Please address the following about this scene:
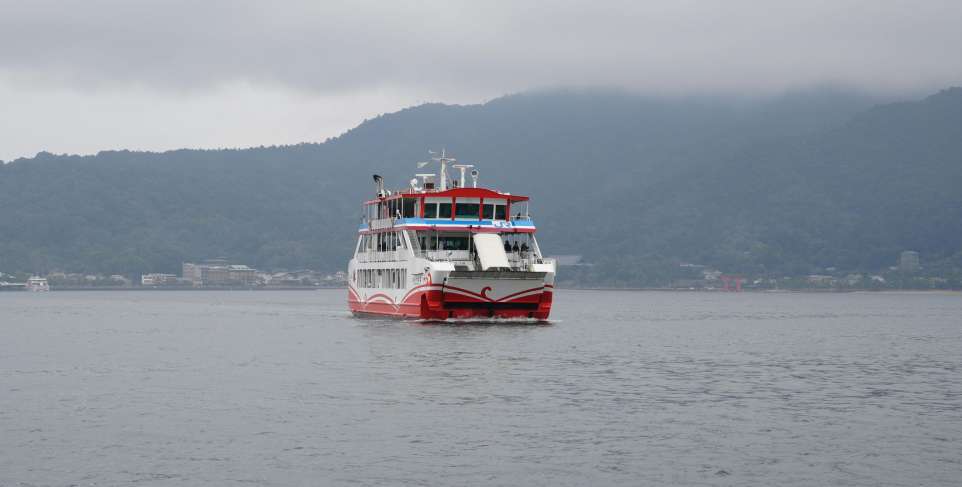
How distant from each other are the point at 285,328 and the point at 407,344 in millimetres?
24861

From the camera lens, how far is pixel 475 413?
38.1m

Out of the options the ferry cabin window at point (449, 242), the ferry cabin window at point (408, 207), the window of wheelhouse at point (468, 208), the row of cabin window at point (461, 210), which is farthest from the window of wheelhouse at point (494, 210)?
the ferry cabin window at point (408, 207)

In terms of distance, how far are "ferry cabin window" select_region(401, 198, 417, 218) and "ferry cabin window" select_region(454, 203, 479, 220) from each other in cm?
274

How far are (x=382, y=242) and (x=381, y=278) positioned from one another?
221 cm

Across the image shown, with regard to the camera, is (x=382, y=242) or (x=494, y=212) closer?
(x=494, y=212)

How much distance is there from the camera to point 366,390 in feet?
143

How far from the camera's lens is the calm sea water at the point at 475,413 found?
29.7 metres

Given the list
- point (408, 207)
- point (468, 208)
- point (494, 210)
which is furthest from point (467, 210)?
point (408, 207)

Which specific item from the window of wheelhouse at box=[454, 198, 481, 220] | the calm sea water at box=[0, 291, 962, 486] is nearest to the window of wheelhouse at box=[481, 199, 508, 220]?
the window of wheelhouse at box=[454, 198, 481, 220]

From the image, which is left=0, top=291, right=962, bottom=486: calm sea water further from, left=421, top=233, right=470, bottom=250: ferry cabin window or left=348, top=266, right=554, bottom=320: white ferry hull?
left=421, top=233, right=470, bottom=250: ferry cabin window

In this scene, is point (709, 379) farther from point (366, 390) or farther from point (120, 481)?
point (120, 481)

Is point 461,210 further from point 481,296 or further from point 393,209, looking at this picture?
point 481,296

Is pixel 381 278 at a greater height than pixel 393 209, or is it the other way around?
pixel 393 209

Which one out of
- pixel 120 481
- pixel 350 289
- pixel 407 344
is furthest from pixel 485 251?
pixel 120 481
